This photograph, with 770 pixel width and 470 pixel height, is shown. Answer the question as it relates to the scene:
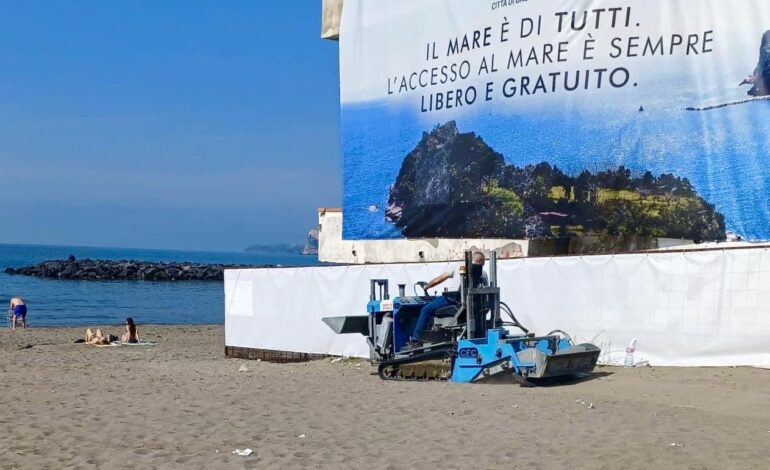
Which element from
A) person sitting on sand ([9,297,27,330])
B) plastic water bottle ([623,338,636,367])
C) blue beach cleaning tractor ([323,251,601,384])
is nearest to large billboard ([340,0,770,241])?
plastic water bottle ([623,338,636,367])

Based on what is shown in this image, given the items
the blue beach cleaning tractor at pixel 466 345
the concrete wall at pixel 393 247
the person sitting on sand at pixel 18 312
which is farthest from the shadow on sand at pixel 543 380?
the person sitting on sand at pixel 18 312

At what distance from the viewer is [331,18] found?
27641mm

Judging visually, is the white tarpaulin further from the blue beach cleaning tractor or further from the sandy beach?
the blue beach cleaning tractor

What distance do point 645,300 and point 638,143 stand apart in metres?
4.77

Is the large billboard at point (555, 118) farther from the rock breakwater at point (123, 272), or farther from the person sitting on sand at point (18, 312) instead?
the rock breakwater at point (123, 272)

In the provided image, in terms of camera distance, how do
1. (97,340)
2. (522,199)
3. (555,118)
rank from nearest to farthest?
(555,118)
(522,199)
(97,340)

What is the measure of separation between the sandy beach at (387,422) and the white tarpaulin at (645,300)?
534 mm

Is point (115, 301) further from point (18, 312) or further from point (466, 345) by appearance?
point (466, 345)

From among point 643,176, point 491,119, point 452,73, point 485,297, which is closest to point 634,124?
point 643,176

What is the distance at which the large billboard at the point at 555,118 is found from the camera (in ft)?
53.4

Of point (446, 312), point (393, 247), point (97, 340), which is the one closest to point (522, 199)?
point (393, 247)

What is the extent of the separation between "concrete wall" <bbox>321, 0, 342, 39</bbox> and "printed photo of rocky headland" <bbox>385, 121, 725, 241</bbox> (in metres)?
6.72

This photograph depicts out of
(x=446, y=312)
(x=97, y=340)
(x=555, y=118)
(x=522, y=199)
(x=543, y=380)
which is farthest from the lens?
(x=97, y=340)

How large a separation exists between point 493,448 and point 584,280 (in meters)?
6.90
